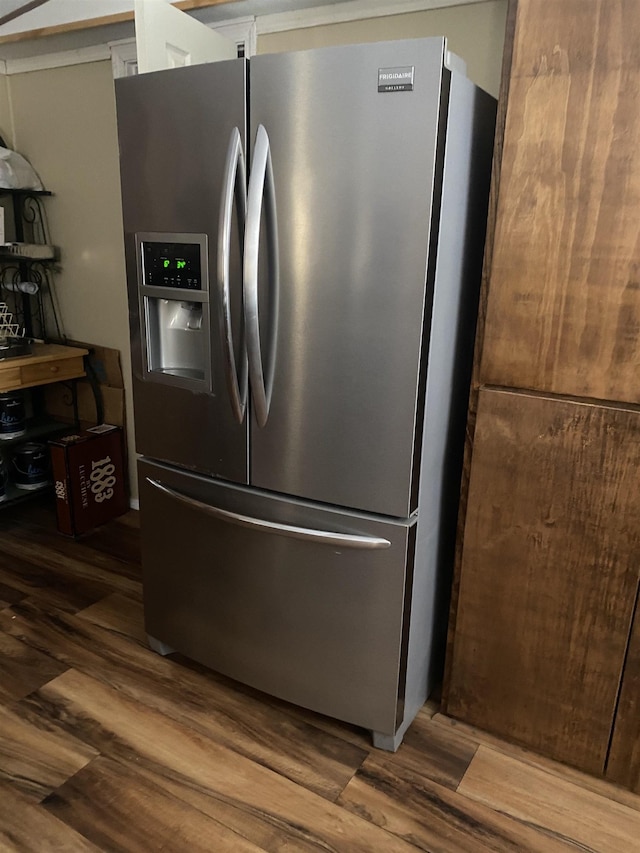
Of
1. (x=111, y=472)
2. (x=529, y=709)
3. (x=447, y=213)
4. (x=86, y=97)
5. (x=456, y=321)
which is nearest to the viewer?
(x=447, y=213)

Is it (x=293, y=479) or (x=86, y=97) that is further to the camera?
(x=86, y=97)

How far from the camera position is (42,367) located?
2965 millimetres

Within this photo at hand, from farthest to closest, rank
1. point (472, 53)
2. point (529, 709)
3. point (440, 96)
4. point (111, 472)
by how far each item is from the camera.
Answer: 1. point (111, 472)
2. point (472, 53)
3. point (529, 709)
4. point (440, 96)

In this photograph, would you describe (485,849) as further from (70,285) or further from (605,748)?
(70,285)

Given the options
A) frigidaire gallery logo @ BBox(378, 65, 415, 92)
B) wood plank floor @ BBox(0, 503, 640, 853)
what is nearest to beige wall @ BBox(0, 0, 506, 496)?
wood plank floor @ BBox(0, 503, 640, 853)

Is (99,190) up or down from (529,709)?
up

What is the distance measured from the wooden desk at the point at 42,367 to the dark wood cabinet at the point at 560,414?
2.08 m

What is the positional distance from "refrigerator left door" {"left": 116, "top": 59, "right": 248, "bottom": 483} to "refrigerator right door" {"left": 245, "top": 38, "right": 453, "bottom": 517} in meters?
0.07

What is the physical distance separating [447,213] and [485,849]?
4.84ft

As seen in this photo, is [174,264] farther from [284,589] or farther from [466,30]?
[466,30]

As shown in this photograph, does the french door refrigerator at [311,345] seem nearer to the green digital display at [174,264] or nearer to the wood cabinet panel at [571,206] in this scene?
the green digital display at [174,264]

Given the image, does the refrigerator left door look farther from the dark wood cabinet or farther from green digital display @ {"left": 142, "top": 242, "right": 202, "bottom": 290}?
the dark wood cabinet

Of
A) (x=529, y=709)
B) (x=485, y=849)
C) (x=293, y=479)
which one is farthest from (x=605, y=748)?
(x=293, y=479)

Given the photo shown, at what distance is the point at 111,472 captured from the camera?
10.2ft
